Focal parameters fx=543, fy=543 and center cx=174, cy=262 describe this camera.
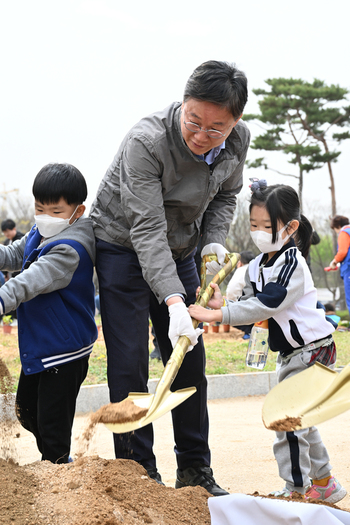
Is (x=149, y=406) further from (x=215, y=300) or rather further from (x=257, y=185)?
(x=257, y=185)

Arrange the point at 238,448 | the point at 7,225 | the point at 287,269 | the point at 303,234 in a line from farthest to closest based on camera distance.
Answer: the point at 7,225 → the point at 238,448 → the point at 303,234 → the point at 287,269

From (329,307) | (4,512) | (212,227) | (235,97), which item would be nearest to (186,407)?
(212,227)

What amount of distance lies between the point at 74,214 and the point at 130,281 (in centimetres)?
45

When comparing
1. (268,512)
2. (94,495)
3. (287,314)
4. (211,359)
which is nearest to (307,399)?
(268,512)

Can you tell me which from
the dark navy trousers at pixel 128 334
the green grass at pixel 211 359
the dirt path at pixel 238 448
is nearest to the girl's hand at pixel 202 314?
the dark navy trousers at pixel 128 334

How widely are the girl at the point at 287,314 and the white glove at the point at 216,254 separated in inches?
7.1

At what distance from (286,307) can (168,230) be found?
0.67m

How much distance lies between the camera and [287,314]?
262cm

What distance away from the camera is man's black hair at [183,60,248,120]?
7.00 feet

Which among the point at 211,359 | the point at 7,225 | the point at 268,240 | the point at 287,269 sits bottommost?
the point at 211,359

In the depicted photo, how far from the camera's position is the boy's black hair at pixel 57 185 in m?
2.58

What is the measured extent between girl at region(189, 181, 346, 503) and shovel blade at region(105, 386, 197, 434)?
0.39 metres

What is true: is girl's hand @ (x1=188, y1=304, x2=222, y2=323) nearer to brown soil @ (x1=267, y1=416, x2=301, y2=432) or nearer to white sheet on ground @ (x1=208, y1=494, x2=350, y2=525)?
brown soil @ (x1=267, y1=416, x2=301, y2=432)

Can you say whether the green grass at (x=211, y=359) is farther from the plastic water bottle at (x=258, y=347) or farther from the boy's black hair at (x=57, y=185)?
the boy's black hair at (x=57, y=185)
